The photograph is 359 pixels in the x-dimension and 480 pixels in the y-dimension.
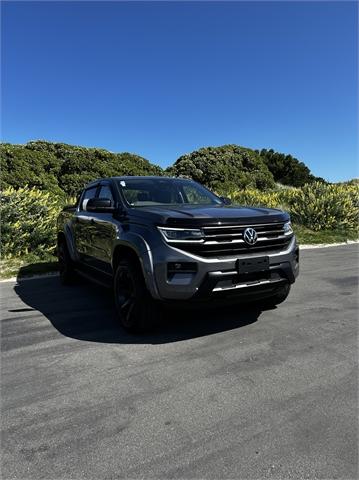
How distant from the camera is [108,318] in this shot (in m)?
5.11

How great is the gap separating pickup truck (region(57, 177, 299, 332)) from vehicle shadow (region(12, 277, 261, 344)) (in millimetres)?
235

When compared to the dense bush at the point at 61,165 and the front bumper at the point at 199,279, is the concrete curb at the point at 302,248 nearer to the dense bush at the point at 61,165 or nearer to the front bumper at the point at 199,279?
the front bumper at the point at 199,279

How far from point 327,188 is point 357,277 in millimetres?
9191

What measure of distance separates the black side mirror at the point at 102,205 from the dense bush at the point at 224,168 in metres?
19.2

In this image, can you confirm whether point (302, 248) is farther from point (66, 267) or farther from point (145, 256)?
point (145, 256)

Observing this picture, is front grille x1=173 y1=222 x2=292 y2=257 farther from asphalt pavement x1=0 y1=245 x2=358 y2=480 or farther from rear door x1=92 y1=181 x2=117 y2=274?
rear door x1=92 y1=181 x2=117 y2=274

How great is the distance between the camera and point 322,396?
9.95 feet

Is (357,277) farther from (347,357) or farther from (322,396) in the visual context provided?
(322,396)

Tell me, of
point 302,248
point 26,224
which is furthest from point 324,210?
point 26,224

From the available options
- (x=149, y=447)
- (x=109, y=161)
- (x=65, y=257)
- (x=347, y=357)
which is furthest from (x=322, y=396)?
(x=109, y=161)

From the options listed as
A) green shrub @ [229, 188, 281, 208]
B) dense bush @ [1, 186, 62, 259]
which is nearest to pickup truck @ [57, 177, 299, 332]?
dense bush @ [1, 186, 62, 259]

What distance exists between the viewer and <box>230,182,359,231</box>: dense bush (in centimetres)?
1426

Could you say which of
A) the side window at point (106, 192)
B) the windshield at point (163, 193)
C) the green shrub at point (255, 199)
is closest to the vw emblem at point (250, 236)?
the windshield at point (163, 193)

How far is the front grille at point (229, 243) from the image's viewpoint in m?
3.97
